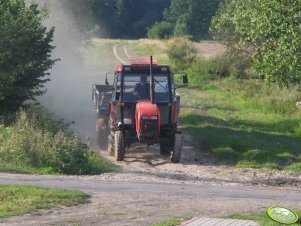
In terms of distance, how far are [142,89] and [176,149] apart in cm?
204

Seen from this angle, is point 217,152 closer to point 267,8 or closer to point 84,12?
point 267,8

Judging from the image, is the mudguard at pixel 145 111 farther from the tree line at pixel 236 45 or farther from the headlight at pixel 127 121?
the tree line at pixel 236 45

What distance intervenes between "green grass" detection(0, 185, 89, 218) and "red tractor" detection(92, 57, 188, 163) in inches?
286

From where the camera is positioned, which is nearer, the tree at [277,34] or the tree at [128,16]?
the tree at [277,34]

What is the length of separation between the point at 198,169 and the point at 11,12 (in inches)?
358

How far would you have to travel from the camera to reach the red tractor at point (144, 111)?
20375mm

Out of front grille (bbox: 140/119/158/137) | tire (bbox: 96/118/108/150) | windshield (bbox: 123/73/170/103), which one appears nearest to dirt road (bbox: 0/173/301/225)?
front grille (bbox: 140/119/158/137)

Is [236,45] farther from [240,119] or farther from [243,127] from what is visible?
[240,119]

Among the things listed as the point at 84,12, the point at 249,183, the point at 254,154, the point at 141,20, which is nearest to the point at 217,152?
the point at 254,154

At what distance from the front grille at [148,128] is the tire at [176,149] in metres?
0.60

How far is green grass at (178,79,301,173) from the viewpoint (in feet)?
70.9

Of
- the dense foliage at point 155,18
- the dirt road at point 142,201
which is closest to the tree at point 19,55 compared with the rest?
the dirt road at point 142,201

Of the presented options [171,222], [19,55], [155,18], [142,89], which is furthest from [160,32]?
[171,222]

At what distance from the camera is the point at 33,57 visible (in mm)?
24500
